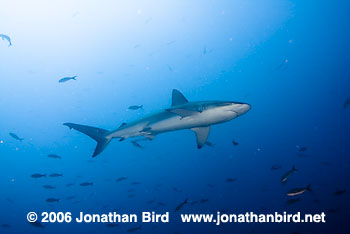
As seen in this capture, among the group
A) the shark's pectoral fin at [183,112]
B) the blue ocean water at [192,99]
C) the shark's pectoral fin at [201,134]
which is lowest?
the shark's pectoral fin at [201,134]

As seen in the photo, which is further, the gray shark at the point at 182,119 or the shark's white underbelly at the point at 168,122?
the shark's white underbelly at the point at 168,122

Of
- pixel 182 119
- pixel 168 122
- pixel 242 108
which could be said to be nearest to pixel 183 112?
pixel 182 119

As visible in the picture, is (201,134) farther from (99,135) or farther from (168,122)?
(99,135)

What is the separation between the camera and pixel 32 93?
116 feet

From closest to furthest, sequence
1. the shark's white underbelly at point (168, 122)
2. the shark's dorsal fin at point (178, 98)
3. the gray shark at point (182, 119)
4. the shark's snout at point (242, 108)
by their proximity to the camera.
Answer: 1. the shark's snout at point (242, 108)
2. the gray shark at point (182, 119)
3. the shark's white underbelly at point (168, 122)
4. the shark's dorsal fin at point (178, 98)

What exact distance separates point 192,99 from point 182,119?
26.8m

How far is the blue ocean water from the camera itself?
22.8 meters

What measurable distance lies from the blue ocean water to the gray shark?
10.9 m

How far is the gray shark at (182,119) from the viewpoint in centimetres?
467

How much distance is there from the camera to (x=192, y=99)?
104ft

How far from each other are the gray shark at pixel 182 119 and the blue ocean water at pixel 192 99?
10917mm

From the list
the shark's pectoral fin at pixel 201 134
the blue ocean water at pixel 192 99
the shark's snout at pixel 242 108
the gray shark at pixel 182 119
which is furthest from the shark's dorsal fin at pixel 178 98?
the blue ocean water at pixel 192 99

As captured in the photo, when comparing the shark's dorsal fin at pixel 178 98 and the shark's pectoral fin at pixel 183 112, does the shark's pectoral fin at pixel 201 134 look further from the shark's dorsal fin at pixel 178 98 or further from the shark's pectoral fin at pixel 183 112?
the shark's pectoral fin at pixel 183 112

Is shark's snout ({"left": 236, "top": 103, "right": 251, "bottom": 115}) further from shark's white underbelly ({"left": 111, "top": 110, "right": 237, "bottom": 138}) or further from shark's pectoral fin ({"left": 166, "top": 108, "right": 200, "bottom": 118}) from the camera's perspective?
shark's pectoral fin ({"left": 166, "top": 108, "right": 200, "bottom": 118})
